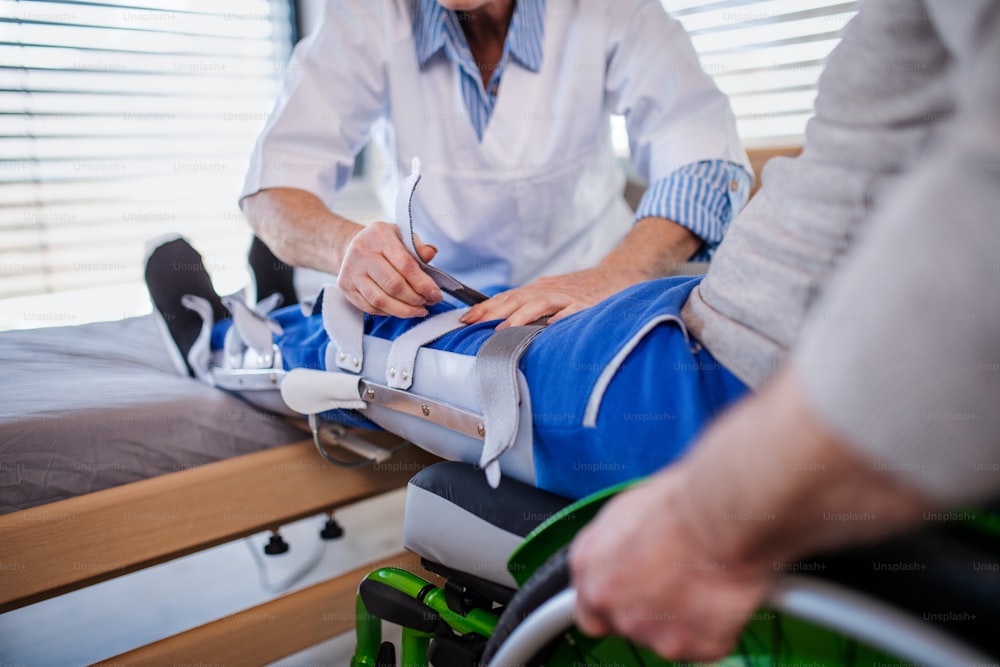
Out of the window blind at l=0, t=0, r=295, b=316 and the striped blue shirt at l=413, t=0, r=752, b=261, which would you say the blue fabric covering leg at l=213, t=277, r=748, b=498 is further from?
the window blind at l=0, t=0, r=295, b=316

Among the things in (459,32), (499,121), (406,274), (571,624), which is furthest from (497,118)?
(571,624)

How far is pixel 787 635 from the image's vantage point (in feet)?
1.28

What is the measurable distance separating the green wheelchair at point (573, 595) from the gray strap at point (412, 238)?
0.22 metres

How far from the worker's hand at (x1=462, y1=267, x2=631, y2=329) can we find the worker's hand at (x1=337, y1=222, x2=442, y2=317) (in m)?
0.06

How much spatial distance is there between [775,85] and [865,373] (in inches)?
68.4

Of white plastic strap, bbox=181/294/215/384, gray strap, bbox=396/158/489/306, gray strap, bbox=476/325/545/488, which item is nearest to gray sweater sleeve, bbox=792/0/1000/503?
gray strap, bbox=476/325/545/488

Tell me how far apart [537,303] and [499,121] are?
19.9 inches

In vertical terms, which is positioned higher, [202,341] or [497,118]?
[497,118]

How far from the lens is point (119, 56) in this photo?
2.23 metres

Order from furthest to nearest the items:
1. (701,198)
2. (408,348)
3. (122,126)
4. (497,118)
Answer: (122,126) → (497,118) → (701,198) → (408,348)

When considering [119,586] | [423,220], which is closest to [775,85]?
[423,220]

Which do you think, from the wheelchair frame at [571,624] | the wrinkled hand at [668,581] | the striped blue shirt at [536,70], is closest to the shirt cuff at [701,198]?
the striped blue shirt at [536,70]

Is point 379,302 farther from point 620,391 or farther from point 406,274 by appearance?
point 620,391

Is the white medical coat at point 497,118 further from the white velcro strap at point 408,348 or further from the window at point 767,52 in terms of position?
the window at point 767,52
